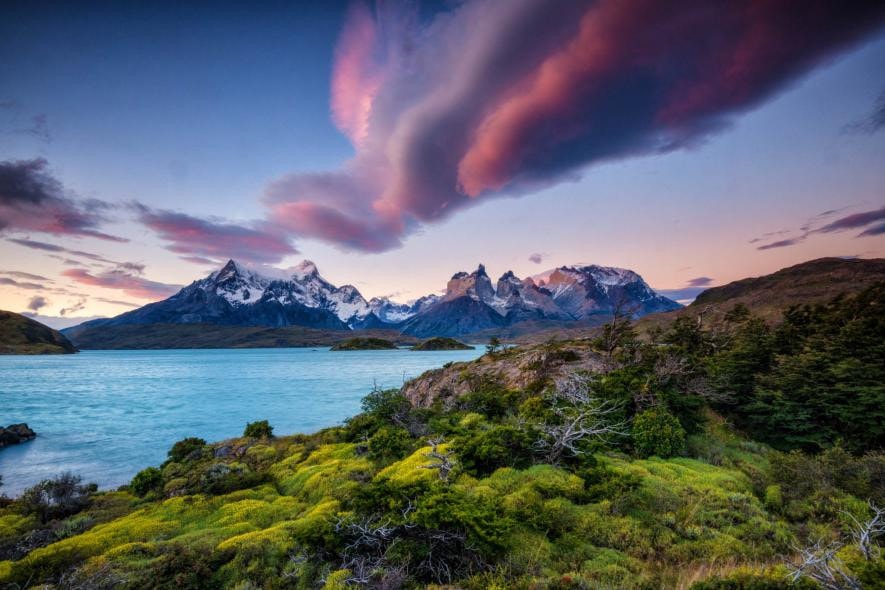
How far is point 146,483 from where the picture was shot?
17750 millimetres

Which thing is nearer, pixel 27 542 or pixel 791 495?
pixel 27 542

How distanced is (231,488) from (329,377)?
8541 cm

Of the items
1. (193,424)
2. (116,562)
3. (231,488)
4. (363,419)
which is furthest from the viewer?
(193,424)

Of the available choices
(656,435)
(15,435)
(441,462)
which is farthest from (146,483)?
(15,435)

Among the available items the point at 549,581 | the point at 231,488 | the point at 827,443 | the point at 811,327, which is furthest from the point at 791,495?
the point at 231,488

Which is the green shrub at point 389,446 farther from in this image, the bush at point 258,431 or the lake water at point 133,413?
the lake water at point 133,413

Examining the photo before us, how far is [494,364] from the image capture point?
38.7 meters

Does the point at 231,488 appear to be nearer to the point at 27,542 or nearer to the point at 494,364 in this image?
the point at 27,542

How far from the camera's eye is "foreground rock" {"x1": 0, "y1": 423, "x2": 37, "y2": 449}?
3569cm

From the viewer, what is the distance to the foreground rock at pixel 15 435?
35.7 meters

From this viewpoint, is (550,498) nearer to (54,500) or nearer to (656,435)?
(656,435)

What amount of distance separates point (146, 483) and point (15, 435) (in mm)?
35715

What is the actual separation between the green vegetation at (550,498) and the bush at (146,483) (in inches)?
3.5

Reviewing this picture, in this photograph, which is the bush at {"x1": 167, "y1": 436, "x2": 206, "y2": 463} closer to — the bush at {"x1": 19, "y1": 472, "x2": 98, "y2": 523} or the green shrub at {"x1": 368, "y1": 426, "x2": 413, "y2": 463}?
the bush at {"x1": 19, "y1": 472, "x2": 98, "y2": 523}
